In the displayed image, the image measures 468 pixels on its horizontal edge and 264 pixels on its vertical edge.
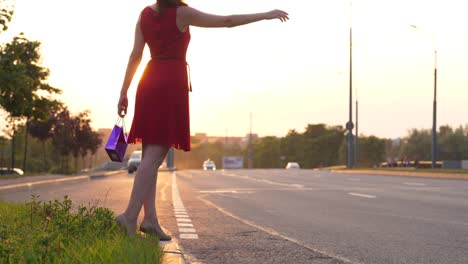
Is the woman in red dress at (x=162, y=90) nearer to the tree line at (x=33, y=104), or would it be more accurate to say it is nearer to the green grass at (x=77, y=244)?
the green grass at (x=77, y=244)

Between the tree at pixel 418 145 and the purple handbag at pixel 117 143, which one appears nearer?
the purple handbag at pixel 117 143

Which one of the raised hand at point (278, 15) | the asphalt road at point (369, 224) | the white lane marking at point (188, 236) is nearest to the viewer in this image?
the raised hand at point (278, 15)

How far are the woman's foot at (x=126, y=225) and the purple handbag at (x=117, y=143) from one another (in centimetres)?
53

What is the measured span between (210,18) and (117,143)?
4.01 ft

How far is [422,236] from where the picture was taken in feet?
26.3

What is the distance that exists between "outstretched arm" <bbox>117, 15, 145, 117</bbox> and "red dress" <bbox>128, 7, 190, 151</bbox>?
0.09 m

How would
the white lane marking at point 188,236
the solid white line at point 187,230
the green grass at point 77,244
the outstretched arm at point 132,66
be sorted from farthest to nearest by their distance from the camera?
the solid white line at point 187,230 → the white lane marking at point 188,236 → the outstretched arm at point 132,66 → the green grass at point 77,244

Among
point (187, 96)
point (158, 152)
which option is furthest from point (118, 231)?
point (187, 96)

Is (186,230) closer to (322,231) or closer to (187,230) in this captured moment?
(187,230)

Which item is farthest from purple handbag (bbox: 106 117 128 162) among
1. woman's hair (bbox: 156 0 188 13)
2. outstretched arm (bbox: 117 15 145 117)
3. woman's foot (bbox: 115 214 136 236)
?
woman's hair (bbox: 156 0 188 13)

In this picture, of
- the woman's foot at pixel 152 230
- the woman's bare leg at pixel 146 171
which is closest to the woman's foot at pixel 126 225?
the woman's bare leg at pixel 146 171

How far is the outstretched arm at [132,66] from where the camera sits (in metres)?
5.77

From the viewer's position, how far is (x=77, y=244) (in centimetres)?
458

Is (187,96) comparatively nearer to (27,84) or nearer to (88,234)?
(88,234)
